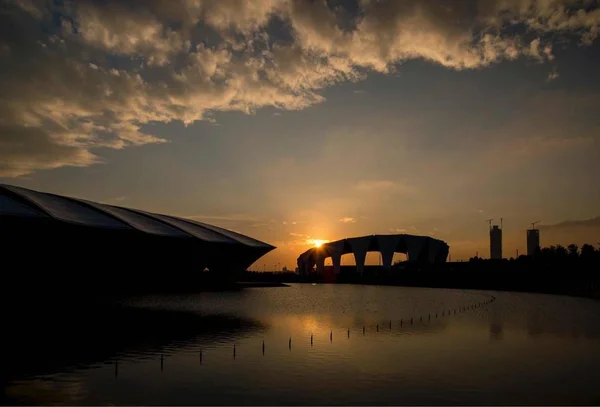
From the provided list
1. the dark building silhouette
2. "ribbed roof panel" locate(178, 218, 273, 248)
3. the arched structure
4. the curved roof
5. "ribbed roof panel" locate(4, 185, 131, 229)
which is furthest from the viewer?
the arched structure

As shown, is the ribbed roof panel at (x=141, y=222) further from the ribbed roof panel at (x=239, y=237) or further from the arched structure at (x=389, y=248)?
the arched structure at (x=389, y=248)

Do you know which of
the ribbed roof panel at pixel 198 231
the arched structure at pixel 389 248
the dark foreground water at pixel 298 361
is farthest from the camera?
the arched structure at pixel 389 248

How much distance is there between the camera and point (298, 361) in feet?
76.8

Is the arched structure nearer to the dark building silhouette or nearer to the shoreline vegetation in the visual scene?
the shoreline vegetation

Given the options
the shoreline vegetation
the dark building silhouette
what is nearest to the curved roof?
the dark building silhouette

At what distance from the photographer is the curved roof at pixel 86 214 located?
159ft

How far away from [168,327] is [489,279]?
8532 cm

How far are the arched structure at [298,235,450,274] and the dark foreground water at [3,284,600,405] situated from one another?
116092 millimetres

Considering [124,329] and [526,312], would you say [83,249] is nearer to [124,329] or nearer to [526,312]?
[124,329]

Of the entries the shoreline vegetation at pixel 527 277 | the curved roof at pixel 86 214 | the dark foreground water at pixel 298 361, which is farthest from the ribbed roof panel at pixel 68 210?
the shoreline vegetation at pixel 527 277

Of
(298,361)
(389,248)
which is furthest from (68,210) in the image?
(389,248)

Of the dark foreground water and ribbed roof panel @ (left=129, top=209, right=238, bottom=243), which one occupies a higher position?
ribbed roof panel @ (left=129, top=209, right=238, bottom=243)

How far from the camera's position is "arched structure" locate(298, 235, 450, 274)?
15550cm

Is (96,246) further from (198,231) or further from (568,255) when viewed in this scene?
(568,255)
